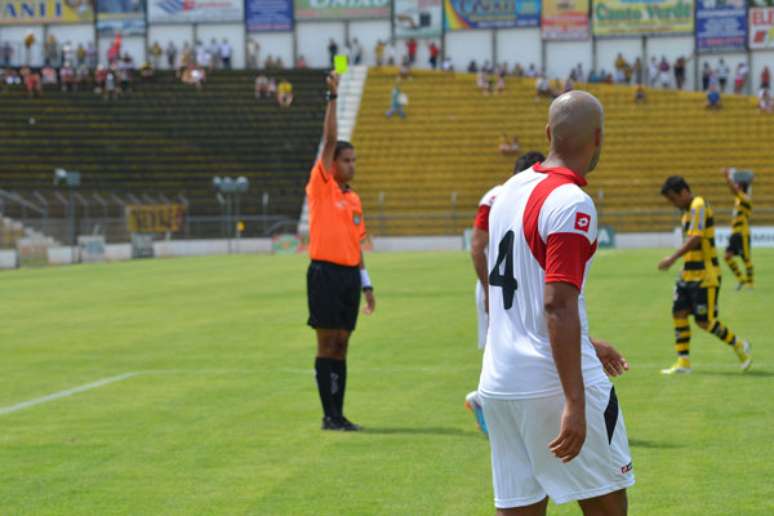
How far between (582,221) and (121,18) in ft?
235

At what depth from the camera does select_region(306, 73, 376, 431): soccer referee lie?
10.7 m

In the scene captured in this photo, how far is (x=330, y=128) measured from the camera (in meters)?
10.3

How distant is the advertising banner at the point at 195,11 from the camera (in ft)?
239

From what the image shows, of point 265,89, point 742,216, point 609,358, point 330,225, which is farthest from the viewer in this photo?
point 265,89

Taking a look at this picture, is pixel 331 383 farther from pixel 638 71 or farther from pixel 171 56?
pixel 171 56

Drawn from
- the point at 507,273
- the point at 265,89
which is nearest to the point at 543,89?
the point at 265,89

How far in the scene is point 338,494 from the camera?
8.36m

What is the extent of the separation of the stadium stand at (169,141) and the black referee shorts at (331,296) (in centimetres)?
4350

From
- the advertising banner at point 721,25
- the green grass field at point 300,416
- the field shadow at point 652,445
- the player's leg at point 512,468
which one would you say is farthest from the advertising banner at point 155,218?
the player's leg at point 512,468

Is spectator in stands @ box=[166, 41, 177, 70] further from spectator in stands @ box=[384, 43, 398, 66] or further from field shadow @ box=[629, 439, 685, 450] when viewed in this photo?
field shadow @ box=[629, 439, 685, 450]

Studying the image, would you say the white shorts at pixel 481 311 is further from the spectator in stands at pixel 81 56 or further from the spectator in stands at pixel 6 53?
the spectator in stands at pixel 6 53

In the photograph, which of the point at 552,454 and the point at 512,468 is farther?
the point at 512,468

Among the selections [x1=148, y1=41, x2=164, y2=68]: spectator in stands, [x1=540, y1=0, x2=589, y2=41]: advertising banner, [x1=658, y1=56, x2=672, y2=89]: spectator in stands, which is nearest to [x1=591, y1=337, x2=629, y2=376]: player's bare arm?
[x1=658, y1=56, x2=672, y2=89]: spectator in stands

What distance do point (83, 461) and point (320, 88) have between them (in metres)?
55.9
